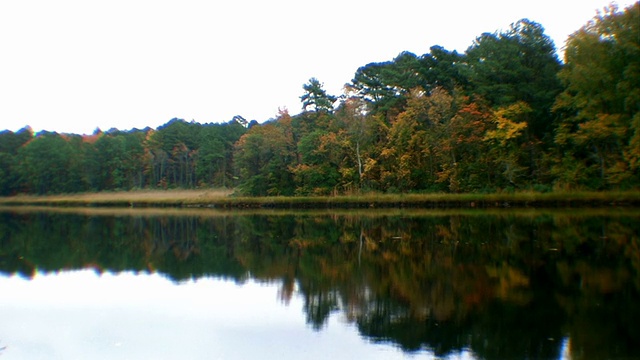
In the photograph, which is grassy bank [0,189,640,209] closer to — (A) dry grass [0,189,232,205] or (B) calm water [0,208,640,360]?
(A) dry grass [0,189,232,205]

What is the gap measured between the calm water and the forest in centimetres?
1912

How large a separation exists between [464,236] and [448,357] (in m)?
12.5

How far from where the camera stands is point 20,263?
1659 centimetres

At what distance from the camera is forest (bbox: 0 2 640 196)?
3366 centimetres

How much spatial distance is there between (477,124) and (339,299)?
112 feet

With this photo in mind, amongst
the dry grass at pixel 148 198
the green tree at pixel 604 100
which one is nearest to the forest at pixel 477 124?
the green tree at pixel 604 100

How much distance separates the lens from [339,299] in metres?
9.88

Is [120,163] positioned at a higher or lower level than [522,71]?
lower

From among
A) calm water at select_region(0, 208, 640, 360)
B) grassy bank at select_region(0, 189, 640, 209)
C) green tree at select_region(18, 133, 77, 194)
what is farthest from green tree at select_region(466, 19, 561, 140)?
green tree at select_region(18, 133, 77, 194)

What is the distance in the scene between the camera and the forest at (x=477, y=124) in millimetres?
33656

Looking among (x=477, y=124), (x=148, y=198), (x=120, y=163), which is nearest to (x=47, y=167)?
(x=120, y=163)

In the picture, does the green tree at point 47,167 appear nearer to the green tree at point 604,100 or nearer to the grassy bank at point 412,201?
the grassy bank at point 412,201

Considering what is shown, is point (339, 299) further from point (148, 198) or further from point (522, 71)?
point (148, 198)

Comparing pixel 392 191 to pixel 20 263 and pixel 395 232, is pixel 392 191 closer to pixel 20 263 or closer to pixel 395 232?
pixel 395 232
